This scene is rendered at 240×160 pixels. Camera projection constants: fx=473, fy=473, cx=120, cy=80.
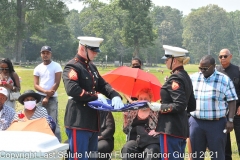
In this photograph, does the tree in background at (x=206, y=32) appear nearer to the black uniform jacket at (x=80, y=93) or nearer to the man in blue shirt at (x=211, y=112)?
the man in blue shirt at (x=211, y=112)

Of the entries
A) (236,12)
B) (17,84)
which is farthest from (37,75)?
(236,12)

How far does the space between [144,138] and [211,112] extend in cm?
Result: 101

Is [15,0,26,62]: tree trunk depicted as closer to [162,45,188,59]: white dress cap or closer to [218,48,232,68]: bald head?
[218,48,232,68]: bald head

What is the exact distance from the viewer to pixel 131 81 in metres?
7.56

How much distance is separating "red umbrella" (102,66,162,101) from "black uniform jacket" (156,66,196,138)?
6.59 feet

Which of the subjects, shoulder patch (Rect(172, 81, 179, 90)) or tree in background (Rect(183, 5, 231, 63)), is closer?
shoulder patch (Rect(172, 81, 179, 90))

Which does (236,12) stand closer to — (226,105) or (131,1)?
(131,1)

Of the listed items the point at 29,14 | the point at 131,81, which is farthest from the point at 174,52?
the point at 29,14

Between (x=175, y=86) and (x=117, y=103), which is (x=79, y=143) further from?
(x=175, y=86)

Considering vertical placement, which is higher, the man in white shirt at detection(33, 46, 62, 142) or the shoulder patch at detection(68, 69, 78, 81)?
the shoulder patch at detection(68, 69, 78, 81)

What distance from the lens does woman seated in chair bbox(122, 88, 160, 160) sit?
662cm

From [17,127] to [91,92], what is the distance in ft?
3.21

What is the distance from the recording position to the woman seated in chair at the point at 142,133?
6621mm

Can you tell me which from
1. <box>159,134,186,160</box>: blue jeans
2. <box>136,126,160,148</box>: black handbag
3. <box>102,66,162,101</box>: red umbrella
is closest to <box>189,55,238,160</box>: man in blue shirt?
<box>136,126,160,148</box>: black handbag
